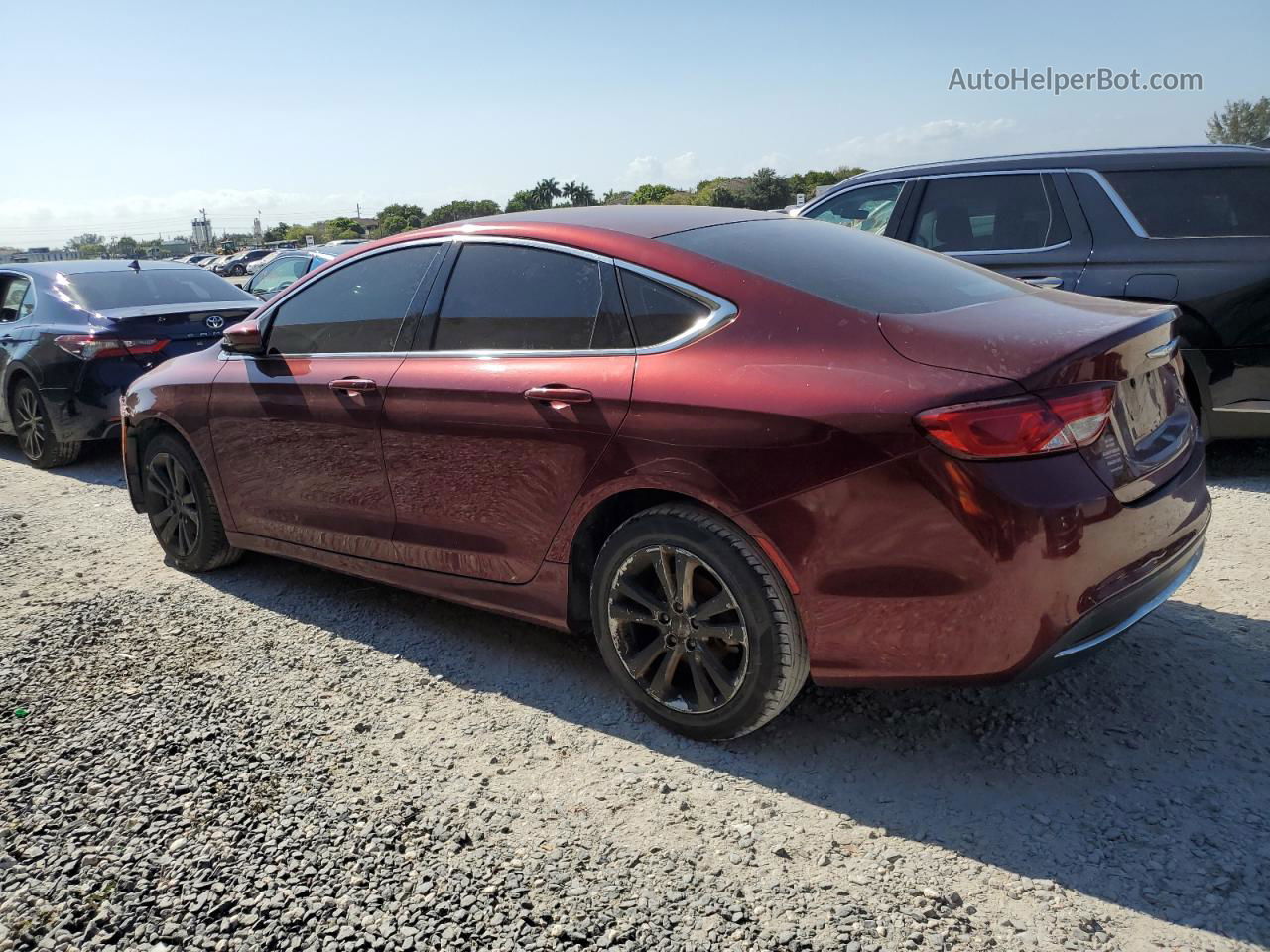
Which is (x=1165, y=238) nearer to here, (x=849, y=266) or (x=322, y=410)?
(x=849, y=266)

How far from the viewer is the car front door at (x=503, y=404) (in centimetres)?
324

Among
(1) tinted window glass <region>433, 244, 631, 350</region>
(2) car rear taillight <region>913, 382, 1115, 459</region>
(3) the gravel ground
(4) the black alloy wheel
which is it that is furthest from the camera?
(1) tinted window glass <region>433, 244, 631, 350</region>

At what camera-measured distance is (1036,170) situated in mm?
5797

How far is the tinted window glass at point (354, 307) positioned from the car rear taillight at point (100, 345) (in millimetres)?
3686

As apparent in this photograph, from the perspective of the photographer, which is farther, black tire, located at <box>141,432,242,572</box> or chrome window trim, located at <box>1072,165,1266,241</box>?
chrome window trim, located at <box>1072,165,1266,241</box>

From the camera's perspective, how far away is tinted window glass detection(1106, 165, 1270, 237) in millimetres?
5250

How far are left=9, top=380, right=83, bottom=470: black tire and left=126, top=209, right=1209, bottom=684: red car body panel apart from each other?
520cm

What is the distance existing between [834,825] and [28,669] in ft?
10.5

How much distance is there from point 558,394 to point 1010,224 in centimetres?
382

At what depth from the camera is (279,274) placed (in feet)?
48.3

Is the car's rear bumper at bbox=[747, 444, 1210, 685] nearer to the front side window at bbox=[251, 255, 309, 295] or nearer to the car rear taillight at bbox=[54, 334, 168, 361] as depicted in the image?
the car rear taillight at bbox=[54, 334, 168, 361]

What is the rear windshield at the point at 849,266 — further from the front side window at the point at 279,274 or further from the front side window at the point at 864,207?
the front side window at the point at 279,274

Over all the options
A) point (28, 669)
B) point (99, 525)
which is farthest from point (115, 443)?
point (28, 669)

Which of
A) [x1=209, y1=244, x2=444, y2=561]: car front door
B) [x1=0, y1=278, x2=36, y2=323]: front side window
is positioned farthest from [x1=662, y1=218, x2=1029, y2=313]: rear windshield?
[x1=0, y1=278, x2=36, y2=323]: front side window
